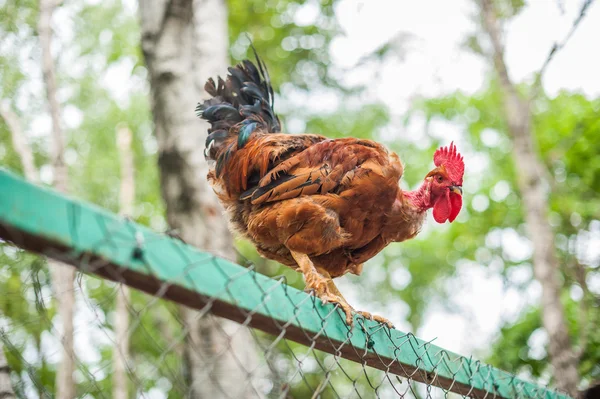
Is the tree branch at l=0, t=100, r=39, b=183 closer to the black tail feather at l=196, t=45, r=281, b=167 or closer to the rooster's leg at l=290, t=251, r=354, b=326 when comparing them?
the black tail feather at l=196, t=45, r=281, b=167

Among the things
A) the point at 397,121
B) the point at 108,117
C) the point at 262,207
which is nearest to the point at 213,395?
the point at 262,207

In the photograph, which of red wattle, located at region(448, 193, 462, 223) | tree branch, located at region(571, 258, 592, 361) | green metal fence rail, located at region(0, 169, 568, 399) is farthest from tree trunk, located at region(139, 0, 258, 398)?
tree branch, located at region(571, 258, 592, 361)

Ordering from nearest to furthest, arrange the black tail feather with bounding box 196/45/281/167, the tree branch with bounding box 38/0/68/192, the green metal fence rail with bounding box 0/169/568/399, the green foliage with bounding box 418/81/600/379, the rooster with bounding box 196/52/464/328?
1. the green metal fence rail with bounding box 0/169/568/399
2. the rooster with bounding box 196/52/464/328
3. the black tail feather with bounding box 196/45/281/167
4. the tree branch with bounding box 38/0/68/192
5. the green foliage with bounding box 418/81/600/379

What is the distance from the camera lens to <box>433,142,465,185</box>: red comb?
352 centimetres

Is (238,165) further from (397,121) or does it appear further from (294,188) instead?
(397,121)

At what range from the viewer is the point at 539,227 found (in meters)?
7.32

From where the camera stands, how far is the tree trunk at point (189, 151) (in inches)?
136

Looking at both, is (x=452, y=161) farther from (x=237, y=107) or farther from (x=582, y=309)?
(x=582, y=309)

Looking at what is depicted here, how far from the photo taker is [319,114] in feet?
40.0

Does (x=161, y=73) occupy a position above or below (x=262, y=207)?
above

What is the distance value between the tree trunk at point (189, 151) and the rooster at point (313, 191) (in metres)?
0.27

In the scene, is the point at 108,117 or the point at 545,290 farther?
the point at 108,117

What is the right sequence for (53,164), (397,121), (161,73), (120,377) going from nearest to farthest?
(161,73), (53,164), (120,377), (397,121)

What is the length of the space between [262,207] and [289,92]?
8957 mm
